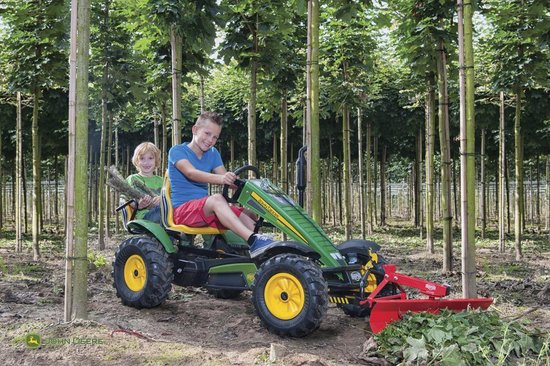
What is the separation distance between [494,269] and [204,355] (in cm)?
682

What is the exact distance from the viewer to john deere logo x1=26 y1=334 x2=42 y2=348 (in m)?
3.81

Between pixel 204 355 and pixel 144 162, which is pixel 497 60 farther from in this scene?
pixel 204 355

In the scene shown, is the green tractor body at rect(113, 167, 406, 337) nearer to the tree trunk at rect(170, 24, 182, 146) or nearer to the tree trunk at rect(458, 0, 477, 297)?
the tree trunk at rect(458, 0, 477, 297)

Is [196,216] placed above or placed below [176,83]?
below

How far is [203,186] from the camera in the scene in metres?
5.62

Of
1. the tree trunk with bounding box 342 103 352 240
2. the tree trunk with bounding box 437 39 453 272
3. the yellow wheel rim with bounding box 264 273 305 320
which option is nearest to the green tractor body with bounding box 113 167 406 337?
the yellow wheel rim with bounding box 264 273 305 320

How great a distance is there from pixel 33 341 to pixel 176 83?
4.03 meters

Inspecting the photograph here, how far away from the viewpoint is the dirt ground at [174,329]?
3.64 meters

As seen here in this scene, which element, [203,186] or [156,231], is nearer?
[156,231]

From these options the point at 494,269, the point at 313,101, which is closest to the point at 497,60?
the point at 494,269

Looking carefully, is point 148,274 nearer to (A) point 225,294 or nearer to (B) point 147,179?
(A) point 225,294

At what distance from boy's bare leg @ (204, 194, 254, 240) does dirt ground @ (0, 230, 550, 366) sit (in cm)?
83

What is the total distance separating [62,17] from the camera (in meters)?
8.38

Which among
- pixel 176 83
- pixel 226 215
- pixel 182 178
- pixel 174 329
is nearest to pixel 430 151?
pixel 176 83
